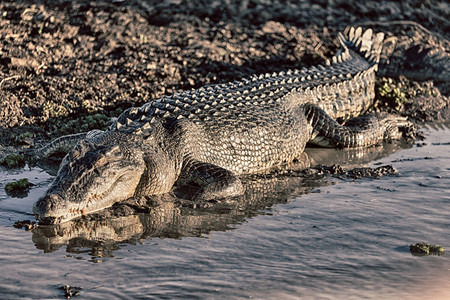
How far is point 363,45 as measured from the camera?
1001cm

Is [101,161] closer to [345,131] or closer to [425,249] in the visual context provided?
[425,249]

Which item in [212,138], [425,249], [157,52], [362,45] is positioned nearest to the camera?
[425,249]

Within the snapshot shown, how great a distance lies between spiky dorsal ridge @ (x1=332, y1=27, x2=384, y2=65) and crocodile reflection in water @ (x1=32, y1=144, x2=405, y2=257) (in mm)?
4069

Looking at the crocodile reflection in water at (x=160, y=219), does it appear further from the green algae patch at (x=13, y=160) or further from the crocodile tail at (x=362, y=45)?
the crocodile tail at (x=362, y=45)

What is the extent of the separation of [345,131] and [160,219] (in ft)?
11.6

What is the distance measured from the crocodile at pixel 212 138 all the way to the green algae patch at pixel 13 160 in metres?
0.31

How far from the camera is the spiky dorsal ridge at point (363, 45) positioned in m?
9.65

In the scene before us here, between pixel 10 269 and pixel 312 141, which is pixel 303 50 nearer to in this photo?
pixel 312 141

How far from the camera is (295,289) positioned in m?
3.78

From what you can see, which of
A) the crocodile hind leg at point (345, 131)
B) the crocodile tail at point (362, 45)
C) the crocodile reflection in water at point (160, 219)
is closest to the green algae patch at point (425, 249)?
the crocodile reflection in water at point (160, 219)

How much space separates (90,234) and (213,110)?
7.52 ft

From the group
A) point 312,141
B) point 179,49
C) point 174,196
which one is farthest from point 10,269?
point 179,49

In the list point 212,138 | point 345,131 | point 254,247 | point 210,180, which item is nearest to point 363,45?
point 345,131

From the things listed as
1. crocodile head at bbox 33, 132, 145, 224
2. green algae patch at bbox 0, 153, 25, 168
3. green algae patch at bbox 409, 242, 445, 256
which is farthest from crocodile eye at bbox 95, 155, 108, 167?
green algae patch at bbox 409, 242, 445, 256
